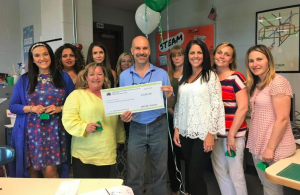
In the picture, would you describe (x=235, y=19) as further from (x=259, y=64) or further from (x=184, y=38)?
(x=259, y=64)

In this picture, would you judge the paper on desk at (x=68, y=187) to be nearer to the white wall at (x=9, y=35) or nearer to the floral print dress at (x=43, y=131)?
the floral print dress at (x=43, y=131)

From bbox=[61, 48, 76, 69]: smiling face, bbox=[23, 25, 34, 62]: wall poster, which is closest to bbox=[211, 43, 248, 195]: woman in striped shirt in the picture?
bbox=[61, 48, 76, 69]: smiling face

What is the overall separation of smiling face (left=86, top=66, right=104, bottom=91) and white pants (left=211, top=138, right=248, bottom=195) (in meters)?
1.06

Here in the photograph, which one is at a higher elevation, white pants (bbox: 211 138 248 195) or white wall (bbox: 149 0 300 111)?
white wall (bbox: 149 0 300 111)

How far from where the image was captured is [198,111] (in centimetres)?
175

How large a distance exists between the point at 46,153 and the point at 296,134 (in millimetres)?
2460

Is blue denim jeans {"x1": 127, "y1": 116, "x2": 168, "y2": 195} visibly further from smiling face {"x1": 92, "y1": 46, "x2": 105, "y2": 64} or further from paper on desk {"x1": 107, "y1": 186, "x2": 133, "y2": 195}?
smiling face {"x1": 92, "y1": 46, "x2": 105, "y2": 64}

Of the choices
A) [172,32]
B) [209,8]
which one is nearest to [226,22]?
[209,8]

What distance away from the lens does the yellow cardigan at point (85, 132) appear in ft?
5.52

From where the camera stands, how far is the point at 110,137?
5.74 ft

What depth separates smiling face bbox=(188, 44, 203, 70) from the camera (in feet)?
5.89

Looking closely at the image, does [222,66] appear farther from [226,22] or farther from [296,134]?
[226,22]

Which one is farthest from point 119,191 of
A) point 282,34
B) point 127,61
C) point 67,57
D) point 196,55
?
point 282,34

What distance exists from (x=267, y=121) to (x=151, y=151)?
89 centimetres
